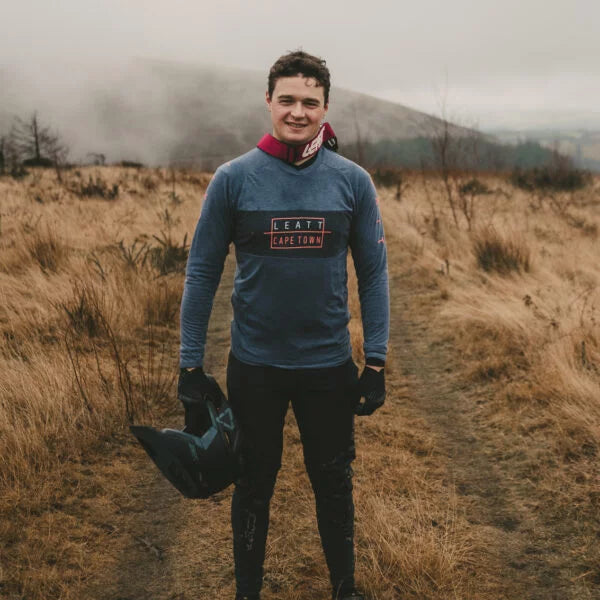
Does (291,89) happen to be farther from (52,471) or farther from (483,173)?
(483,173)

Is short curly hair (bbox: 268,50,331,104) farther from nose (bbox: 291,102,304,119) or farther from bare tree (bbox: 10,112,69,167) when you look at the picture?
bare tree (bbox: 10,112,69,167)

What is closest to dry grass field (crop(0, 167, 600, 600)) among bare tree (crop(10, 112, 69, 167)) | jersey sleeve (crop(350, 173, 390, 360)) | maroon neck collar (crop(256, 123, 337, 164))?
jersey sleeve (crop(350, 173, 390, 360))

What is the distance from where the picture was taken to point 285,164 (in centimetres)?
158

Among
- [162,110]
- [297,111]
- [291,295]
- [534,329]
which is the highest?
[162,110]

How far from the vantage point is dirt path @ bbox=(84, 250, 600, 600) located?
207 centimetres

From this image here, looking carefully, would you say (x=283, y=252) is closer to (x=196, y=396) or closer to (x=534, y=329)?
(x=196, y=396)

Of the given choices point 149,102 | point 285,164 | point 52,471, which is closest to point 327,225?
point 285,164

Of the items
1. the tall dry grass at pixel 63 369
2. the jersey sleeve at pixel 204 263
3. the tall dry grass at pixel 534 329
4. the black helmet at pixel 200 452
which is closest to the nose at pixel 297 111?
the jersey sleeve at pixel 204 263

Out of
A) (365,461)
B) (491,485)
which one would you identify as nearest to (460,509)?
(491,485)

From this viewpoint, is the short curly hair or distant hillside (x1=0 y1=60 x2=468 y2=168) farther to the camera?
distant hillside (x1=0 y1=60 x2=468 y2=168)

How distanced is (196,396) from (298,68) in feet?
3.43

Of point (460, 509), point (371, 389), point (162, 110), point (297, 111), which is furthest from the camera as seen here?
point (162, 110)

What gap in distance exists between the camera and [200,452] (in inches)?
61.3

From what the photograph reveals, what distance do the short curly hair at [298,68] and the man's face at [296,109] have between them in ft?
0.06
